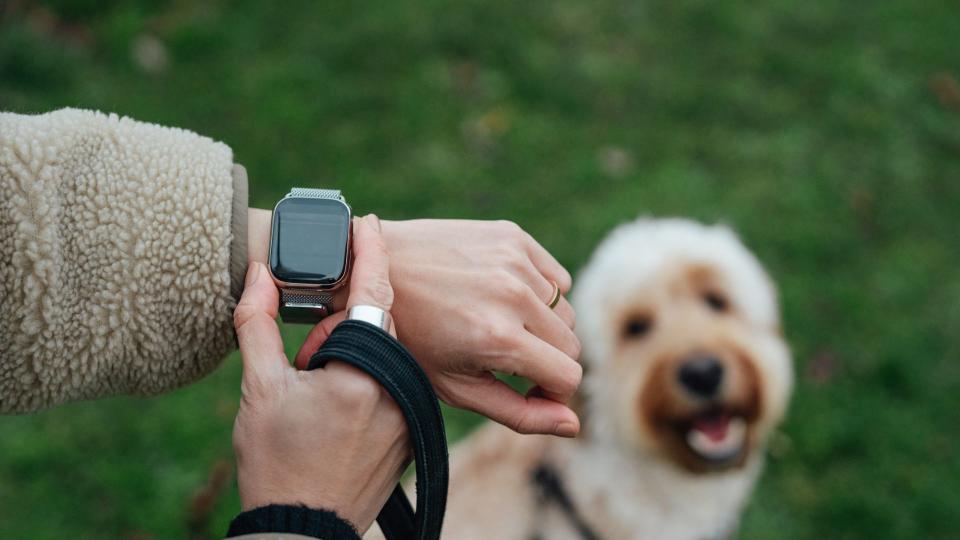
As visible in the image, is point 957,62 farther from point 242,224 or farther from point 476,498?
point 242,224

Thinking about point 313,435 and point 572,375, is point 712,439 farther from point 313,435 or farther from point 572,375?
point 313,435

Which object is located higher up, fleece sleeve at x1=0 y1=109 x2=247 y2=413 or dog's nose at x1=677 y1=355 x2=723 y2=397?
fleece sleeve at x1=0 y1=109 x2=247 y2=413

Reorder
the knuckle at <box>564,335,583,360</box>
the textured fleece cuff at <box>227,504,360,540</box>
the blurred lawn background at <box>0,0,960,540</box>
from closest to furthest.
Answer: the textured fleece cuff at <box>227,504,360,540</box>, the knuckle at <box>564,335,583,360</box>, the blurred lawn background at <box>0,0,960,540</box>

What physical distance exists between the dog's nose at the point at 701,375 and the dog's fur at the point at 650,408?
0.02 meters

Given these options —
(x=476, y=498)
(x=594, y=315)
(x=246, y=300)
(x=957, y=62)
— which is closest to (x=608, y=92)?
(x=957, y=62)

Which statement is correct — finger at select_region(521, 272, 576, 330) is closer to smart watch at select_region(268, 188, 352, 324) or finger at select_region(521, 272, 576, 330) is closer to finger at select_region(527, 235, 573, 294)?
finger at select_region(527, 235, 573, 294)

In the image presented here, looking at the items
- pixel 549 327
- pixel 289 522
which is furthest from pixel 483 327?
pixel 289 522

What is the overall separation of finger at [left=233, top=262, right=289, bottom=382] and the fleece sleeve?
61 millimetres

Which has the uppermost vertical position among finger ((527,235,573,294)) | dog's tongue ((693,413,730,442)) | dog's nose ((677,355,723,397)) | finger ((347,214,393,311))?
finger ((347,214,393,311))

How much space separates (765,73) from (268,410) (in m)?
3.90

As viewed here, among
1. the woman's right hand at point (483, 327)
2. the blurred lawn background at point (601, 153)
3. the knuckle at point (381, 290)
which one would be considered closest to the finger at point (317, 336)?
the woman's right hand at point (483, 327)

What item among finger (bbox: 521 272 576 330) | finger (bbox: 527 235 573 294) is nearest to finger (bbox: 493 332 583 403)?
finger (bbox: 521 272 576 330)

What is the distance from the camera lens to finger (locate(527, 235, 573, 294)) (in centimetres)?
156

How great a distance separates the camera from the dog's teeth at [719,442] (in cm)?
216
